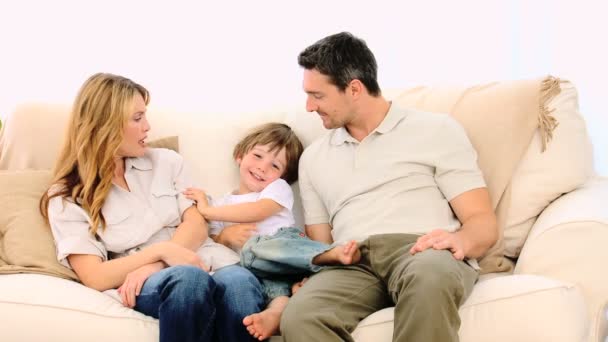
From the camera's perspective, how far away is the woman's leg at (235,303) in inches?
79.9

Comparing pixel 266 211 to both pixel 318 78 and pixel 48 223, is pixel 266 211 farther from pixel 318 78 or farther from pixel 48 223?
pixel 48 223

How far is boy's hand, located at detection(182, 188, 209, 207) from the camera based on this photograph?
2.45m

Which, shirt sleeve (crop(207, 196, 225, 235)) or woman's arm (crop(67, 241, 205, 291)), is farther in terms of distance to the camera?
shirt sleeve (crop(207, 196, 225, 235))

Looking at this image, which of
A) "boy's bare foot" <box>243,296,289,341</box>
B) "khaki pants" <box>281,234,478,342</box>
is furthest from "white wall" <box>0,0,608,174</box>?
"boy's bare foot" <box>243,296,289,341</box>

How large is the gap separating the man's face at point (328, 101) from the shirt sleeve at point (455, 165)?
266mm

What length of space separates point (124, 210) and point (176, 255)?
0.22m

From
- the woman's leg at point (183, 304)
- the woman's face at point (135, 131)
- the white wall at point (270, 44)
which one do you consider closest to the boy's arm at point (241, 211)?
the woman's face at point (135, 131)

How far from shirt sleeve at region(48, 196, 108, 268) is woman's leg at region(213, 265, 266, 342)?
35 cm

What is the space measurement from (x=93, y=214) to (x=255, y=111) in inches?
26.3

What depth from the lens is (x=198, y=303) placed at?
6.54 ft

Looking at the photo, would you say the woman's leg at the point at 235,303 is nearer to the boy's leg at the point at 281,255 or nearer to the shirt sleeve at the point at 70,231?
the boy's leg at the point at 281,255

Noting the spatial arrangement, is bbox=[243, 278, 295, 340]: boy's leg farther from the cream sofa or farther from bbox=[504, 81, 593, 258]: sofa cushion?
bbox=[504, 81, 593, 258]: sofa cushion

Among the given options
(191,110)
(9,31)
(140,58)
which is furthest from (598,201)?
(9,31)

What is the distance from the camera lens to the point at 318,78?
93.7 inches
